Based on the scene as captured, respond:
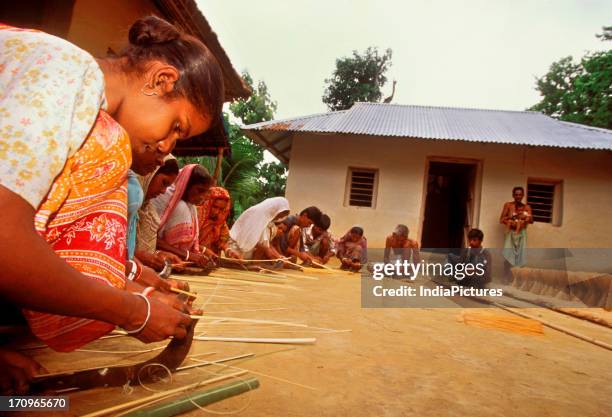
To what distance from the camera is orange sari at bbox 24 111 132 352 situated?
0.82 metres

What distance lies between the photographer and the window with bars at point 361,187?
9047 mm

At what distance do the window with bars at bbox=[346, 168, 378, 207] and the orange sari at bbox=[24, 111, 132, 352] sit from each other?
8.04m

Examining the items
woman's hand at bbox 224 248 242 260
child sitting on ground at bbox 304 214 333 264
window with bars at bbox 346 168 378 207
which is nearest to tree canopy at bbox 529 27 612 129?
window with bars at bbox 346 168 378 207

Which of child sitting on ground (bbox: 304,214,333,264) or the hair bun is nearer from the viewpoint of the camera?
the hair bun

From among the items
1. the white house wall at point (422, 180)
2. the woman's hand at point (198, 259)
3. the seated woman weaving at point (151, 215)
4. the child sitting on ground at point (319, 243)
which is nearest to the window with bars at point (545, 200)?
the white house wall at point (422, 180)

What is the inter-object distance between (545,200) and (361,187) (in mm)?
4249

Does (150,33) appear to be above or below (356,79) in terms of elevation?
below

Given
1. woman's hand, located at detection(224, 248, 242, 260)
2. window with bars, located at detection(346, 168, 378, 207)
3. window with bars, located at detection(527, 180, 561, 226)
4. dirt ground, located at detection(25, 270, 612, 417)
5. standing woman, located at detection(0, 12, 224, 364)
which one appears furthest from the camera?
window with bars, located at detection(346, 168, 378, 207)

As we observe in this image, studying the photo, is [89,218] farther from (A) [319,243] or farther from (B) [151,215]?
(A) [319,243]

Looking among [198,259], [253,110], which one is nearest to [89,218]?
[198,259]

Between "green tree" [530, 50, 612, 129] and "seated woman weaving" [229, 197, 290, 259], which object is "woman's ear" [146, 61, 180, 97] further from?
"green tree" [530, 50, 612, 129]

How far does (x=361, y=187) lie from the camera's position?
9156 millimetres

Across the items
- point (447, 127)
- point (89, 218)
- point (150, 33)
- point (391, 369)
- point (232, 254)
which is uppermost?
point (447, 127)

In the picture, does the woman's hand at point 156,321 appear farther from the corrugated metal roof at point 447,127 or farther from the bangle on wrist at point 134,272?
the corrugated metal roof at point 447,127
